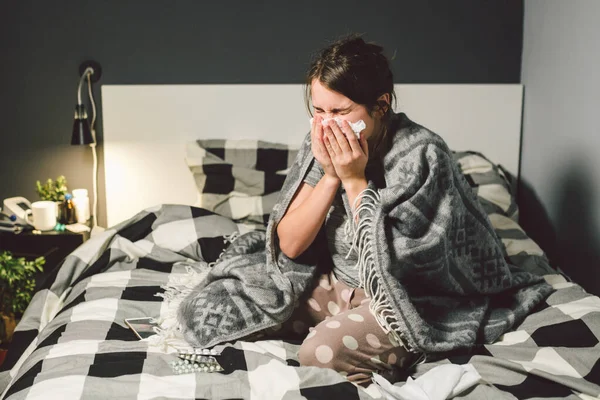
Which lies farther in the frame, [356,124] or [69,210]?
[69,210]

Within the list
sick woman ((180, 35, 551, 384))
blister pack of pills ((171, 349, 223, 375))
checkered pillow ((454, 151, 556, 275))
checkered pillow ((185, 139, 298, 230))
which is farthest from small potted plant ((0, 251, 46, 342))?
checkered pillow ((454, 151, 556, 275))

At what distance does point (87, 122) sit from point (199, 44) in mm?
560

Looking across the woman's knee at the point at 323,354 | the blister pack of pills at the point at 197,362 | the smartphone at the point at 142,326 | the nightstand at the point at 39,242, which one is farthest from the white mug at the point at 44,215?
the woman's knee at the point at 323,354

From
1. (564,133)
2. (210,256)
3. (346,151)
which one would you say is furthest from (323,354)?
(564,133)

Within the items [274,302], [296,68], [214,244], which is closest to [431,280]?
[274,302]

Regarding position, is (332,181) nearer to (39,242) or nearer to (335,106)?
(335,106)

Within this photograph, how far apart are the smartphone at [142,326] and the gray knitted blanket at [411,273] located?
84 millimetres

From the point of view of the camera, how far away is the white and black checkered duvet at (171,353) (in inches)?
50.1

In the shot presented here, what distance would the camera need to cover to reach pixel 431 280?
1.49m

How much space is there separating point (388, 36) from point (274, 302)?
1.51 m

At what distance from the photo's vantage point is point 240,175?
2412 millimetres

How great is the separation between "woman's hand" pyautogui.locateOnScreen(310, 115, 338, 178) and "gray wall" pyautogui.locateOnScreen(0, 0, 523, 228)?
1184mm

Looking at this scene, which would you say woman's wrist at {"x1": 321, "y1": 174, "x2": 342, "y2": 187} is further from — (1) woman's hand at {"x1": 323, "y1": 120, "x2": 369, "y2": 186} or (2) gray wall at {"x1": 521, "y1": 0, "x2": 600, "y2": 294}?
(2) gray wall at {"x1": 521, "y1": 0, "x2": 600, "y2": 294}

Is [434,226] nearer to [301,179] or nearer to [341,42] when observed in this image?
[301,179]
